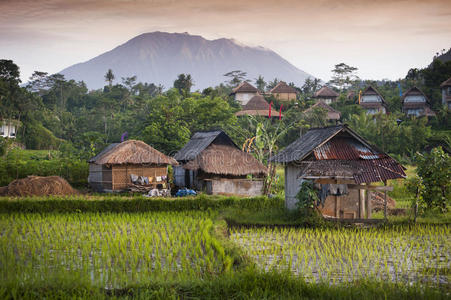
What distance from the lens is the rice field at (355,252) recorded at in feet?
24.7

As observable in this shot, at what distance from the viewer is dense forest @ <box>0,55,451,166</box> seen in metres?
27.1

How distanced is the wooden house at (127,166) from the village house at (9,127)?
15.1 m

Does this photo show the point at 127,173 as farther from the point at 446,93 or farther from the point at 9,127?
the point at 446,93

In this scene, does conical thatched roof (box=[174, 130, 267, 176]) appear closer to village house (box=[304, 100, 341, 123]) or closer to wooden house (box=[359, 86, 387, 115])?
village house (box=[304, 100, 341, 123])

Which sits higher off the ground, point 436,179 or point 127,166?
point 127,166

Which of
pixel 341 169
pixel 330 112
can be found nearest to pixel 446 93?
pixel 330 112

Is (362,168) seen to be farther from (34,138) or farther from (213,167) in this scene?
(34,138)

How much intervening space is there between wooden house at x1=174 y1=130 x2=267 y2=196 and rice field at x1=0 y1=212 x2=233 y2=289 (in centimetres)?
597

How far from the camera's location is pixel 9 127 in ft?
109

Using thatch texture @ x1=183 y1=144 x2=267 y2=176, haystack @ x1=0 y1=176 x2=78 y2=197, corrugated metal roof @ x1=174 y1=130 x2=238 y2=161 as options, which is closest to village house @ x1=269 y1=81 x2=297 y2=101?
corrugated metal roof @ x1=174 y1=130 x2=238 y2=161

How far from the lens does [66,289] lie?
6418 millimetres

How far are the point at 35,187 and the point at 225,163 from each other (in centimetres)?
758

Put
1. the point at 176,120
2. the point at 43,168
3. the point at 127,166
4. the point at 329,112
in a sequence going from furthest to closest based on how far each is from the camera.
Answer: the point at 329,112 → the point at 176,120 → the point at 43,168 → the point at 127,166

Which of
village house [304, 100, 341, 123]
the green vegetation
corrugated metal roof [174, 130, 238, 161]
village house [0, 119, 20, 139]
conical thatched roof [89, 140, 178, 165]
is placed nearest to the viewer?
conical thatched roof [89, 140, 178, 165]
